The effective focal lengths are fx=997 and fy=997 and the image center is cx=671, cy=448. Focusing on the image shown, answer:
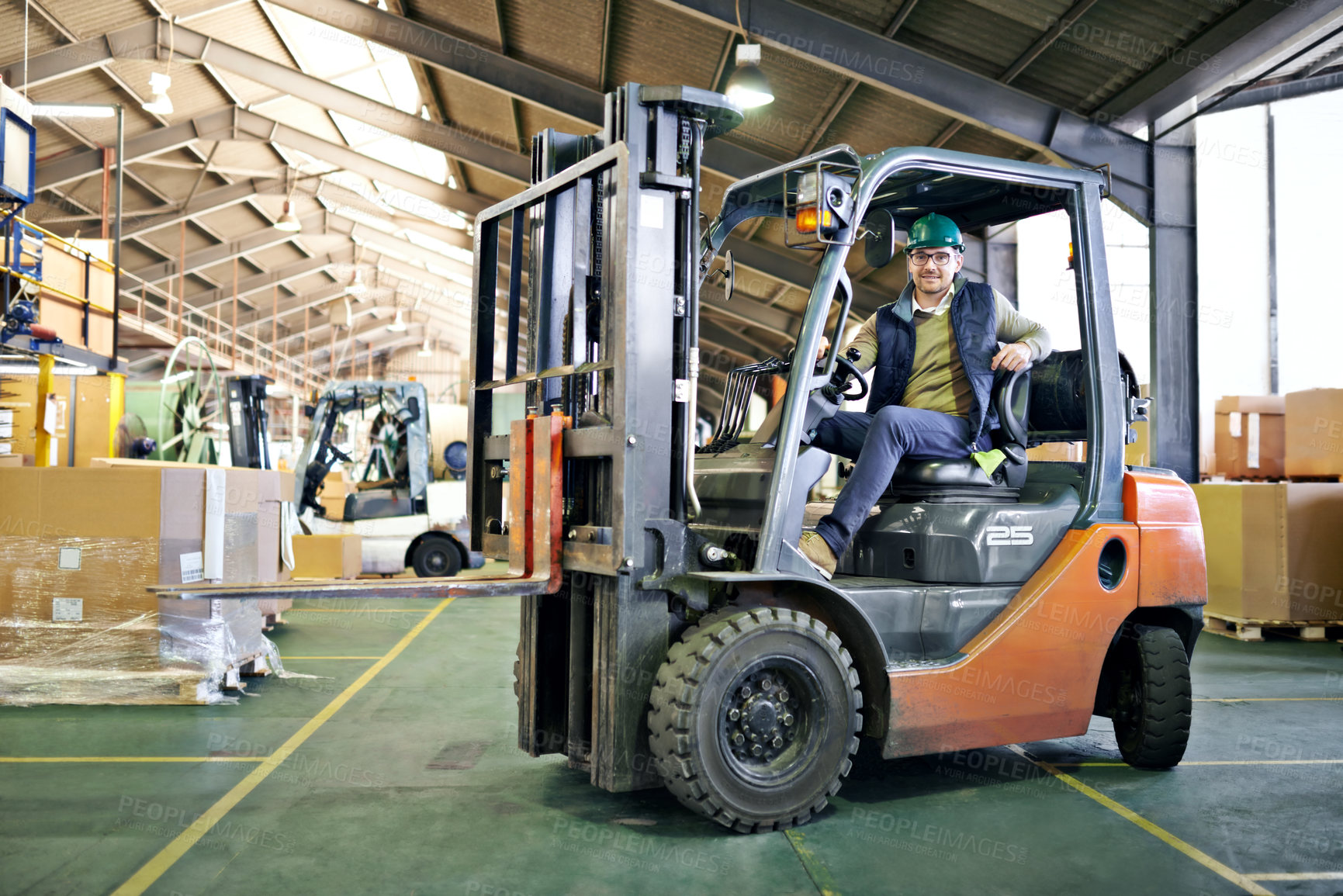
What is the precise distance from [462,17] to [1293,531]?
9.54 meters

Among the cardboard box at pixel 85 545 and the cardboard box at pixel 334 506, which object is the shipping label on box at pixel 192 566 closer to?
the cardboard box at pixel 85 545

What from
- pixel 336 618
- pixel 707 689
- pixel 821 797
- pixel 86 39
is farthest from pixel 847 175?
pixel 86 39

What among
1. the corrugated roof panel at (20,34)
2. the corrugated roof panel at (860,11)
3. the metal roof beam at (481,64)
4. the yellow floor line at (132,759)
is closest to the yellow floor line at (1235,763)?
the yellow floor line at (132,759)

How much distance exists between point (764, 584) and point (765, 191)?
73.3 inches

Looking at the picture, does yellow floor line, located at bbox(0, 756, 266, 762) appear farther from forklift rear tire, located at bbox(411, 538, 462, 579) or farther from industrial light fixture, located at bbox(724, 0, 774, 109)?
forklift rear tire, located at bbox(411, 538, 462, 579)

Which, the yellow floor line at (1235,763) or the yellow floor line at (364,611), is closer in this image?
the yellow floor line at (1235,763)

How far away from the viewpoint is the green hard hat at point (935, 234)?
417 centimetres

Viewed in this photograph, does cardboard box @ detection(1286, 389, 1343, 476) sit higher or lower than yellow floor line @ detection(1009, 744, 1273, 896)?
higher

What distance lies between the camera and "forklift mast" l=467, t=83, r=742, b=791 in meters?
3.35

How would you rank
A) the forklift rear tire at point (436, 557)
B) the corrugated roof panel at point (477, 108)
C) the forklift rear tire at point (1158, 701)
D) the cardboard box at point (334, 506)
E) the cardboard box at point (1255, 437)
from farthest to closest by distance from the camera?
the corrugated roof panel at point (477, 108) → the cardboard box at point (334, 506) → the forklift rear tire at point (436, 557) → the cardboard box at point (1255, 437) → the forklift rear tire at point (1158, 701)

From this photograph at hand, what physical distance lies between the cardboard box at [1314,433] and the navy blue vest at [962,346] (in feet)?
17.2

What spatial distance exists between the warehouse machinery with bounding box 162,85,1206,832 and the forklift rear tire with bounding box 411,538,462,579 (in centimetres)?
801

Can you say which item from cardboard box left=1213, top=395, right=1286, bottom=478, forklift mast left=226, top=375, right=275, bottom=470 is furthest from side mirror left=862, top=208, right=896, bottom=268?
forklift mast left=226, top=375, right=275, bottom=470

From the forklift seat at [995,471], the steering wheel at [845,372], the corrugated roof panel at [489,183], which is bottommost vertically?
the forklift seat at [995,471]
